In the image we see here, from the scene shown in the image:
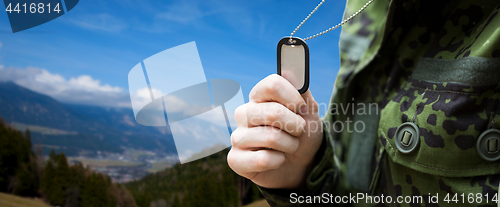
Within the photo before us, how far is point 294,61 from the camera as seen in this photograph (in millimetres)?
729

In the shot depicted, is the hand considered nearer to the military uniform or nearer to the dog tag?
the dog tag

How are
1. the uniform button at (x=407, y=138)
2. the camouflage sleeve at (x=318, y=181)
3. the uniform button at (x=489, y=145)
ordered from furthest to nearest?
the camouflage sleeve at (x=318, y=181), the uniform button at (x=407, y=138), the uniform button at (x=489, y=145)

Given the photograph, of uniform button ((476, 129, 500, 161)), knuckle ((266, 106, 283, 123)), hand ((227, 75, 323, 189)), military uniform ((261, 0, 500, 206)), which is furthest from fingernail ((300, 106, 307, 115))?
uniform button ((476, 129, 500, 161))

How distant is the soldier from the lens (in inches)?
26.5

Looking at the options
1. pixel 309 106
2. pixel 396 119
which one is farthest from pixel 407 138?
pixel 309 106

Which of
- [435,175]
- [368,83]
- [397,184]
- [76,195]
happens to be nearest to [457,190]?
[435,175]

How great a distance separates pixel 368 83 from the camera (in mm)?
1073

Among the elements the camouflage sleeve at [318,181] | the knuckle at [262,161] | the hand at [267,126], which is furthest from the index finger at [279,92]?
the camouflage sleeve at [318,181]

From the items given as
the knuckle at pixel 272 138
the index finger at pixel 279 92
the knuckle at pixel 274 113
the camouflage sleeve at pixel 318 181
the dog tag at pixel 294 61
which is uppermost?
the dog tag at pixel 294 61

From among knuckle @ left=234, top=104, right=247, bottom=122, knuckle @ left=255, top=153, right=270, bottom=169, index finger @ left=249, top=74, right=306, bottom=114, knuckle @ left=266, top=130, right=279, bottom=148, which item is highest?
index finger @ left=249, top=74, right=306, bottom=114

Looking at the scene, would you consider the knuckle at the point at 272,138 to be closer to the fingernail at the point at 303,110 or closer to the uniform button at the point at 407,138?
→ the fingernail at the point at 303,110

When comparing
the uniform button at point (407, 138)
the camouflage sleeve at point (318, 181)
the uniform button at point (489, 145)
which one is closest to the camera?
the uniform button at point (489, 145)

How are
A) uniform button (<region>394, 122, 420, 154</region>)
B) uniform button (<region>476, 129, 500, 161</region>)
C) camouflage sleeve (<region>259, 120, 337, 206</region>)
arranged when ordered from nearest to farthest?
uniform button (<region>476, 129, 500, 161</region>), uniform button (<region>394, 122, 420, 154</region>), camouflage sleeve (<region>259, 120, 337, 206</region>)

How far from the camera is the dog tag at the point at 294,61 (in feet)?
2.35
